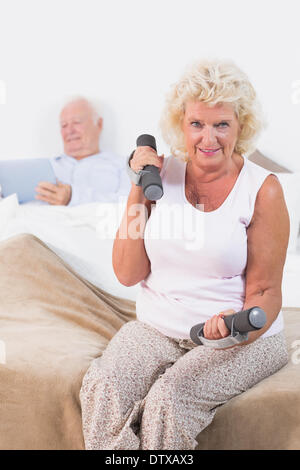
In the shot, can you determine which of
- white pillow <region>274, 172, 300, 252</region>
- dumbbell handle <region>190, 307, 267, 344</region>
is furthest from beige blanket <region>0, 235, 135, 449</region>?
white pillow <region>274, 172, 300, 252</region>

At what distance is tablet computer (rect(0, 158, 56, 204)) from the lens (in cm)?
294

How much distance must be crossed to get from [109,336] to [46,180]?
Answer: 164 cm

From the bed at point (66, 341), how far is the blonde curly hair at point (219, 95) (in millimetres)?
534

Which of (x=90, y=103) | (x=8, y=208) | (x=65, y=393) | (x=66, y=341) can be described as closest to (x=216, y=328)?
(x=65, y=393)

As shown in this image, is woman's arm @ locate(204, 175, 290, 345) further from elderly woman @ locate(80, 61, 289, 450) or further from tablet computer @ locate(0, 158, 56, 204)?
tablet computer @ locate(0, 158, 56, 204)


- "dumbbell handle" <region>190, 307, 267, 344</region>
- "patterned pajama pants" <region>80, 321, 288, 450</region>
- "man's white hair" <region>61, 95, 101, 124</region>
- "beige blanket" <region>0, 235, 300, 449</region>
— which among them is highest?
"man's white hair" <region>61, 95, 101, 124</region>

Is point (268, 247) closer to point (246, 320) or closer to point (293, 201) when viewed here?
point (246, 320)

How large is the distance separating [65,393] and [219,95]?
0.69 meters

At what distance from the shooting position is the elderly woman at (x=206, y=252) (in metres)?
1.16

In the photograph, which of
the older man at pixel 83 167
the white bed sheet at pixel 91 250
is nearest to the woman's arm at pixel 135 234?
the white bed sheet at pixel 91 250

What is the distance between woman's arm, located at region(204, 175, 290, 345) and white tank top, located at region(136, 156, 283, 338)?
0.06ft

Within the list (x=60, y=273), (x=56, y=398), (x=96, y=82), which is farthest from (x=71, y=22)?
(x=56, y=398)
